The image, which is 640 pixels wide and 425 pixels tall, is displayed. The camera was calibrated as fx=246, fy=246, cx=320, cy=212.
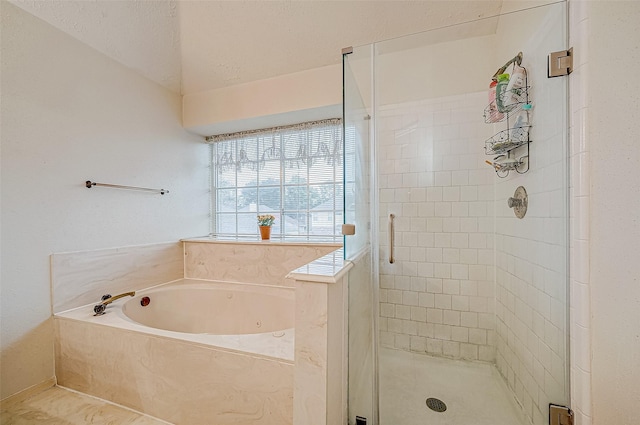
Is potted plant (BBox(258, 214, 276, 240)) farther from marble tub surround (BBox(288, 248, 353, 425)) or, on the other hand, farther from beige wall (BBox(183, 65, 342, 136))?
marble tub surround (BBox(288, 248, 353, 425))

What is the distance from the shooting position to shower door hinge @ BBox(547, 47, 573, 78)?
3.36ft

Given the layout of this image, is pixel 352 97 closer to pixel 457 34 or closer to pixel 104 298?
pixel 457 34

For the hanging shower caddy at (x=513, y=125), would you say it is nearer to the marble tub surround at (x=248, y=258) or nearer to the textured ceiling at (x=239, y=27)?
the textured ceiling at (x=239, y=27)

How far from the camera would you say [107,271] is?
1.98 metres

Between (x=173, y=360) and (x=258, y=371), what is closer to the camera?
(x=258, y=371)

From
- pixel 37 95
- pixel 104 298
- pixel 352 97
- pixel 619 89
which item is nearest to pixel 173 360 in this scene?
pixel 104 298

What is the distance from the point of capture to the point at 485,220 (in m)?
1.78

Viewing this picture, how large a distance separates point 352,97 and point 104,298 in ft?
7.61

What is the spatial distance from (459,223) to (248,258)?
188cm

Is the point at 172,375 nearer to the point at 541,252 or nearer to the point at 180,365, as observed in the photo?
the point at 180,365

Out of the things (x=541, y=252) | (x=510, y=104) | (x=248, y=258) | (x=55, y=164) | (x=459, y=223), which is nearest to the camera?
(x=541, y=252)

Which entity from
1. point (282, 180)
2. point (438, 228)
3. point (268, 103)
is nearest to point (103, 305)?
point (282, 180)

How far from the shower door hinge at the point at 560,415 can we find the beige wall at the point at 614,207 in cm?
10

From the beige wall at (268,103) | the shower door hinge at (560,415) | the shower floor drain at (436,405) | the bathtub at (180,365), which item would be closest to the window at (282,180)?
the beige wall at (268,103)
